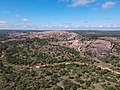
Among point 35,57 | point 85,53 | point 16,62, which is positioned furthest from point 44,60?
point 85,53

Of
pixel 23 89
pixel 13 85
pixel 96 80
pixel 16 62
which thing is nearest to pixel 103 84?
pixel 96 80

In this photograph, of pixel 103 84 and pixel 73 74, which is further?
pixel 73 74

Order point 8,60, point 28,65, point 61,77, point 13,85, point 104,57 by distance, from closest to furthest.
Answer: point 13,85
point 61,77
point 28,65
point 8,60
point 104,57

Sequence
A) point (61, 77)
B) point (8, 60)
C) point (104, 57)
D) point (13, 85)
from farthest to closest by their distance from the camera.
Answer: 1. point (104, 57)
2. point (8, 60)
3. point (61, 77)
4. point (13, 85)

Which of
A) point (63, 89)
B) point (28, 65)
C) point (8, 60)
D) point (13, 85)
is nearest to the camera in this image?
point (63, 89)

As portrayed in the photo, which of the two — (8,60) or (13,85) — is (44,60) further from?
(13,85)

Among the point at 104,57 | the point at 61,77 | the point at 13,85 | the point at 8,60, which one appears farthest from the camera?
the point at 104,57

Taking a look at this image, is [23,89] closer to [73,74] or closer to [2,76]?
[2,76]

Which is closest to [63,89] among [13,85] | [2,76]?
[13,85]

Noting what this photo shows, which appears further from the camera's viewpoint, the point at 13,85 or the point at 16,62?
the point at 16,62
